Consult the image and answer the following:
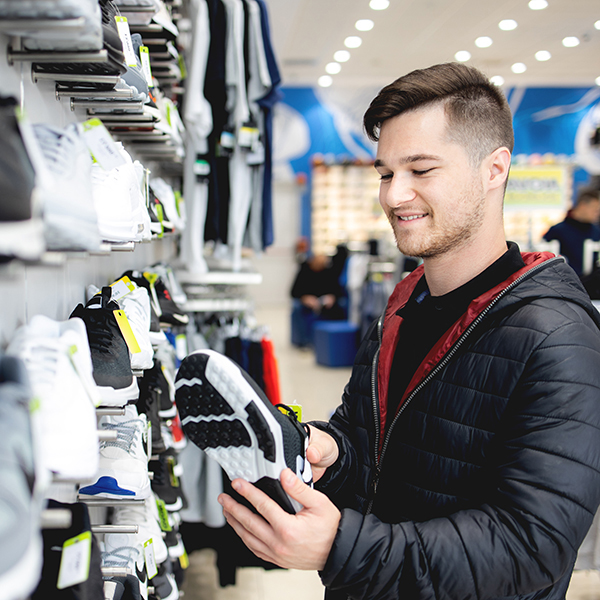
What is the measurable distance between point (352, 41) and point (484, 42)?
1.97m

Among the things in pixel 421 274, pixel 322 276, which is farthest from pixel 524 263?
pixel 322 276

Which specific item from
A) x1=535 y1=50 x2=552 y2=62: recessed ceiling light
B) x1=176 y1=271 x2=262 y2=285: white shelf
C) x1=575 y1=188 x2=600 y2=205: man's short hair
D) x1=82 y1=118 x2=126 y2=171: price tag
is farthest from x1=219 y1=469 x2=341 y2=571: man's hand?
x1=535 y1=50 x2=552 y2=62: recessed ceiling light

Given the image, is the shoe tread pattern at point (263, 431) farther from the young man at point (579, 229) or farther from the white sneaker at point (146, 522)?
the young man at point (579, 229)

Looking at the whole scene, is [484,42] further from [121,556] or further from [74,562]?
[74,562]

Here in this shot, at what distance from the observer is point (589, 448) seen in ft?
2.79

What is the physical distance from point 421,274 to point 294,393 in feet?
12.9

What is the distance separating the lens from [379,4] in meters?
6.81

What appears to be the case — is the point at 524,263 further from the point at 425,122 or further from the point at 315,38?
the point at 315,38

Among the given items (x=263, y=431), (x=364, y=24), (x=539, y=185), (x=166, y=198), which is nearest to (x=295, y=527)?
(x=263, y=431)

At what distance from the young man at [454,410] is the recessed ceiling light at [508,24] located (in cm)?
729

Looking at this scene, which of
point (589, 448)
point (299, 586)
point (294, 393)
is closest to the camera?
point (589, 448)

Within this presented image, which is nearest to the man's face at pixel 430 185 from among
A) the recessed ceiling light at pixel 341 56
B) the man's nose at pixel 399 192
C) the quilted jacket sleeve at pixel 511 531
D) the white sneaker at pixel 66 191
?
the man's nose at pixel 399 192

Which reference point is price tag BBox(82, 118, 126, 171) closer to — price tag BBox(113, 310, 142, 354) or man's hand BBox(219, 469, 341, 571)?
price tag BBox(113, 310, 142, 354)

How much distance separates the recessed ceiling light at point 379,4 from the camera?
6730 mm
